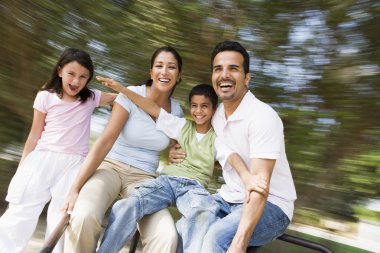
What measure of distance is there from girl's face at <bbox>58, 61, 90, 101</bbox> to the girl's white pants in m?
0.36

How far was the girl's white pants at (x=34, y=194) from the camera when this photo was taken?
2178 mm

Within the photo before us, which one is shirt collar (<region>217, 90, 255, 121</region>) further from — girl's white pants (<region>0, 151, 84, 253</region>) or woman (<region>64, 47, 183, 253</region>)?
girl's white pants (<region>0, 151, 84, 253</region>)

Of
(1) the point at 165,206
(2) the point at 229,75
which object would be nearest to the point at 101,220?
(1) the point at 165,206

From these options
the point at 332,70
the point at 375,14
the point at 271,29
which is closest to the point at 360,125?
the point at 332,70

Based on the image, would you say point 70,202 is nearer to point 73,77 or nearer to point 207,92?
point 73,77

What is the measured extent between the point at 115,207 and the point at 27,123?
1.90 metres

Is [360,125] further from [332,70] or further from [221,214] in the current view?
[221,214]

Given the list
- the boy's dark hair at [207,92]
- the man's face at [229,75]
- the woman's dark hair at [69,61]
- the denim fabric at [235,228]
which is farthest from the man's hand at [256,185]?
the woman's dark hair at [69,61]

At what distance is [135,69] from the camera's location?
3164mm

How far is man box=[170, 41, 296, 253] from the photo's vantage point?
1.83m

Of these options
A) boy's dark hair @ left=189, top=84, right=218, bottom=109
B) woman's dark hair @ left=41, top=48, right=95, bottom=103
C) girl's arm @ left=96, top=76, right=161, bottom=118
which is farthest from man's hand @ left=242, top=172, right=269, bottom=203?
woman's dark hair @ left=41, top=48, right=95, bottom=103

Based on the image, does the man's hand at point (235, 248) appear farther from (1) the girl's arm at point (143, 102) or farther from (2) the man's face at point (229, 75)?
(1) the girl's arm at point (143, 102)

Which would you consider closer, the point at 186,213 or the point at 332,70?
the point at 186,213

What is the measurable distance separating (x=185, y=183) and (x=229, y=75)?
57 centimetres
